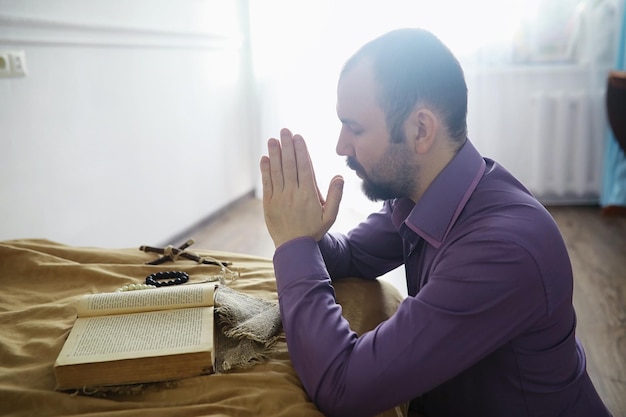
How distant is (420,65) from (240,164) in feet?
8.86

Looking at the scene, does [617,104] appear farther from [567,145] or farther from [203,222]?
[203,222]

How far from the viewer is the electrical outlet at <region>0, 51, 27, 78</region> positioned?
1777 mm

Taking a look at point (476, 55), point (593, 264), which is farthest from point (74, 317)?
point (476, 55)

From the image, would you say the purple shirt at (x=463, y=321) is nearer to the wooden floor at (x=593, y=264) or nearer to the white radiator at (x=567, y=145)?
the wooden floor at (x=593, y=264)

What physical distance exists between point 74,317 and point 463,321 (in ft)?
2.02

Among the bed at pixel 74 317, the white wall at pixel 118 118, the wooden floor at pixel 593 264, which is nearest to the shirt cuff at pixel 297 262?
the bed at pixel 74 317

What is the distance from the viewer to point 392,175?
0.97 metres

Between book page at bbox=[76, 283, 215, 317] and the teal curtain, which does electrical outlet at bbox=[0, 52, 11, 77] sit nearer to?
book page at bbox=[76, 283, 215, 317]

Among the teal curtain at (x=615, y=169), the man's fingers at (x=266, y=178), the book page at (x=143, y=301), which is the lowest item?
the teal curtain at (x=615, y=169)

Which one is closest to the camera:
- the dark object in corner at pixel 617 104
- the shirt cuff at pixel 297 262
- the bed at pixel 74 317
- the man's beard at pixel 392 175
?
the bed at pixel 74 317

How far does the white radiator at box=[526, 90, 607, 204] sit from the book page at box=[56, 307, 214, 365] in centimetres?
284

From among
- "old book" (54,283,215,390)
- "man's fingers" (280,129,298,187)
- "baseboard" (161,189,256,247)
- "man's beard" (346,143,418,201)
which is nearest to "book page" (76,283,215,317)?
"old book" (54,283,215,390)

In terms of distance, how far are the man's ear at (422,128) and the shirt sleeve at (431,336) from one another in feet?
0.71

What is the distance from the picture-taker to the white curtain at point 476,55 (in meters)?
3.08
